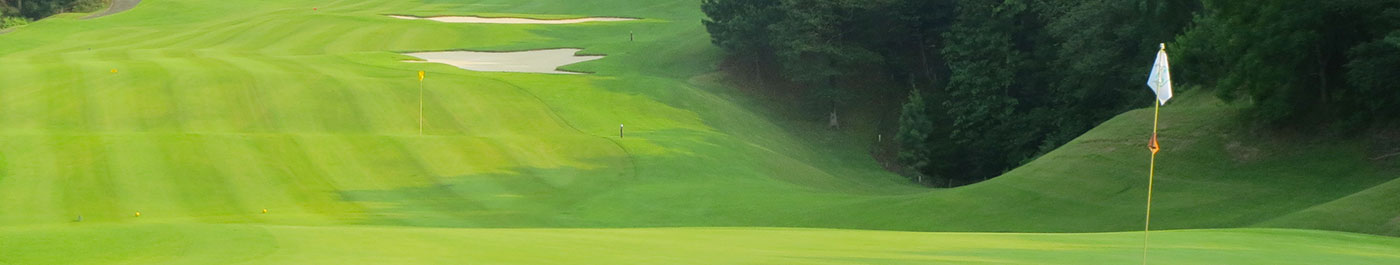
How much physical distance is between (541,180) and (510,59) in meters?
25.1

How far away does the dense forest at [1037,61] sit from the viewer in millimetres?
23859

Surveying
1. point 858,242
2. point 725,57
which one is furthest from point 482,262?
point 725,57

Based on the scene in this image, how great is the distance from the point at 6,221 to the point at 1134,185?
18.4 meters

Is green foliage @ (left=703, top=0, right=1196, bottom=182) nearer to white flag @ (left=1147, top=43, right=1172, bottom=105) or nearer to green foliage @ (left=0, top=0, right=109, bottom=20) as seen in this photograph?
white flag @ (left=1147, top=43, right=1172, bottom=105)

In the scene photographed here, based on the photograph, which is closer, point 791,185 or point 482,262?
point 482,262

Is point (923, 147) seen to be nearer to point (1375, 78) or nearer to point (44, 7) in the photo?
point (1375, 78)

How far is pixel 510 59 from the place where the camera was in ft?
171

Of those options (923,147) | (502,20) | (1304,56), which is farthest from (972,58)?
(502,20)

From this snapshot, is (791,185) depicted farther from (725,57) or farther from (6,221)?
(725,57)

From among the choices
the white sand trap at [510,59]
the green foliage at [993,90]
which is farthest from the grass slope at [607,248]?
the white sand trap at [510,59]

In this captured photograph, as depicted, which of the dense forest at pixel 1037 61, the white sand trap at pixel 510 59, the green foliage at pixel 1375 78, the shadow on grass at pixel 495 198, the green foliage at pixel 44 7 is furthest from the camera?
the green foliage at pixel 44 7

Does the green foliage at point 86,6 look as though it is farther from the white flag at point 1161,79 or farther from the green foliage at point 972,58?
the white flag at point 1161,79

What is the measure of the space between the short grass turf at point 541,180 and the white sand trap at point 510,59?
5.27 m

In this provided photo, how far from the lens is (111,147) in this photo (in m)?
26.2
